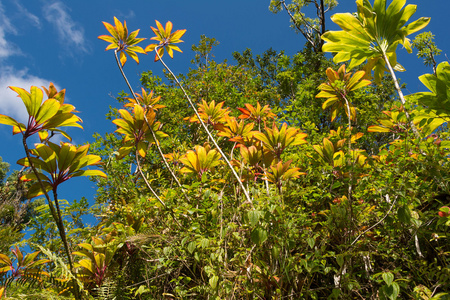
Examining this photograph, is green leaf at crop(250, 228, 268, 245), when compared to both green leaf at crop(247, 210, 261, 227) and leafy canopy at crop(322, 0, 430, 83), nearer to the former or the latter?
green leaf at crop(247, 210, 261, 227)

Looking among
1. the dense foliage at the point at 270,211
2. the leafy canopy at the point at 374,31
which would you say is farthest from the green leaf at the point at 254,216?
Result: the leafy canopy at the point at 374,31

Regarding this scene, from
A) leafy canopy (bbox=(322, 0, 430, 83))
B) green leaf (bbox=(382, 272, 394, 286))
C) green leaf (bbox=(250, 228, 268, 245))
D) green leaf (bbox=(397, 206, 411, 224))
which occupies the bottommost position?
green leaf (bbox=(382, 272, 394, 286))

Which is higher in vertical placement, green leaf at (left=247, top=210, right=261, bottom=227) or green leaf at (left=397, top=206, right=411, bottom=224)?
green leaf at (left=247, top=210, right=261, bottom=227)

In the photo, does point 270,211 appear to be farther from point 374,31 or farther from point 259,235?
point 374,31

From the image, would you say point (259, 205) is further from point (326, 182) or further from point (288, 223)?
point (326, 182)

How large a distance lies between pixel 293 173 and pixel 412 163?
19.8 inches

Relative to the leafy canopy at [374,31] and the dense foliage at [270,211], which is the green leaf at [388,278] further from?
the leafy canopy at [374,31]

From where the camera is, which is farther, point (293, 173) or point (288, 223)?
point (293, 173)

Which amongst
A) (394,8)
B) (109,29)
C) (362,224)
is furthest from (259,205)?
(109,29)

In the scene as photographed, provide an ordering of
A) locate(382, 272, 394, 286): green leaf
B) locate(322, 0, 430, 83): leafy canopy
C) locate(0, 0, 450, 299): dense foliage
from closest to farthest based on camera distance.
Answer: locate(382, 272, 394, 286): green leaf → locate(0, 0, 450, 299): dense foliage → locate(322, 0, 430, 83): leafy canopy

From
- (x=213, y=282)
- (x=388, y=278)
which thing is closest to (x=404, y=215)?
(x=388, y=278)

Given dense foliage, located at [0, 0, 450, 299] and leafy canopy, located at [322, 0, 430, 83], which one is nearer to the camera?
dense foliage, located at [0, 0, 450, 299]

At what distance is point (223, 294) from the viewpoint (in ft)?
3.46

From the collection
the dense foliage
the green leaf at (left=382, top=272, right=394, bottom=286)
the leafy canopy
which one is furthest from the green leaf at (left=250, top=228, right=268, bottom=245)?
the leafy canopy
